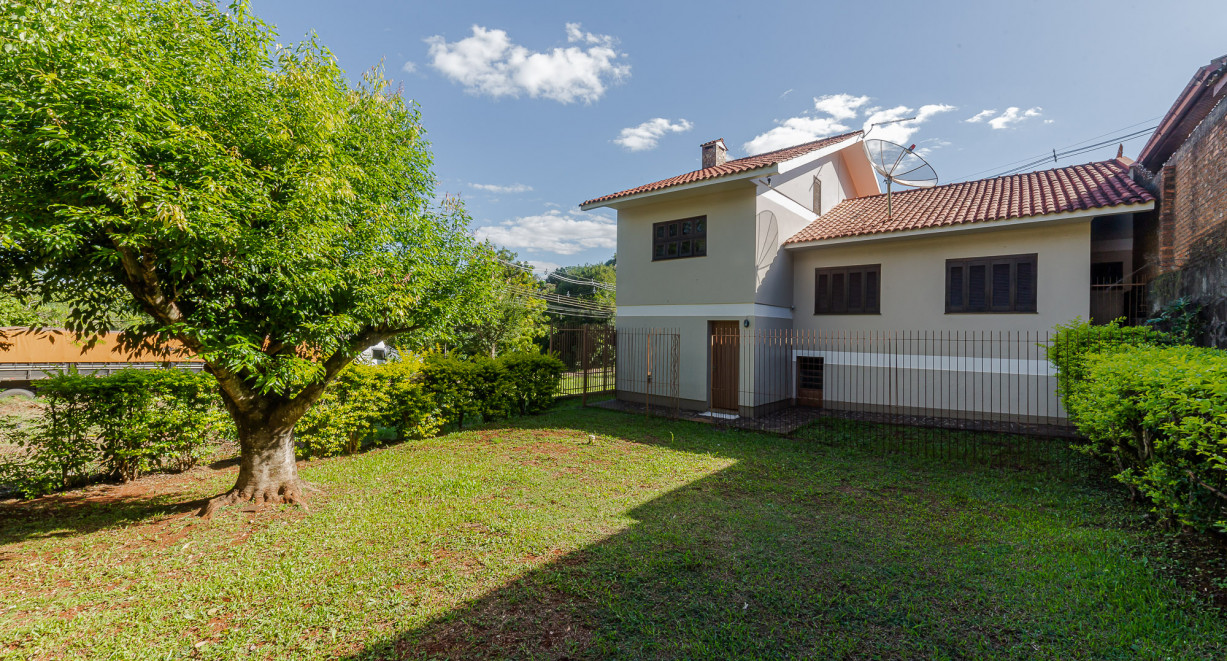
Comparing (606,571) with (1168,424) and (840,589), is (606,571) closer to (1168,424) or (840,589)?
(840,589)

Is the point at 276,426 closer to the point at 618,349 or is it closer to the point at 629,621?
the point at 629,621

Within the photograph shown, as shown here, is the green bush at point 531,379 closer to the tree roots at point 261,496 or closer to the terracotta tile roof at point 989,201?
the tree roots at point 261,496

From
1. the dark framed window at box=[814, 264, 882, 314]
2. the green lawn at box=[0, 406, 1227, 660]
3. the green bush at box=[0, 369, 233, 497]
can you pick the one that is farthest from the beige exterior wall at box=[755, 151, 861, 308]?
the green bush at box=[0, 369, 233, 497]

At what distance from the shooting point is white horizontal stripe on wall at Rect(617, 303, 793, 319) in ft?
37.3

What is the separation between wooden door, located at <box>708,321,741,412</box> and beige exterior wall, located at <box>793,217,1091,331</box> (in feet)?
7.15

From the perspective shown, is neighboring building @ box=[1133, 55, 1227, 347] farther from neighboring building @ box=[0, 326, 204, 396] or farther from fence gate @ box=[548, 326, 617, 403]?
neighboring building @ box=[0, 326, 204, 396]

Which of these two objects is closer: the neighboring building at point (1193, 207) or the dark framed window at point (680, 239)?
the neighboring building at point (1193, 207)

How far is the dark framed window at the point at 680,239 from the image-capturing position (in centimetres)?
1227

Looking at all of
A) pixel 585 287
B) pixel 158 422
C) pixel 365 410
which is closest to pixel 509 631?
pixel 365 410

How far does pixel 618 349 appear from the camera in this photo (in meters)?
13.7

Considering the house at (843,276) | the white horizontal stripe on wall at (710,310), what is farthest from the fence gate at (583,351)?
the white horizontal stripe on wall at (710,310)

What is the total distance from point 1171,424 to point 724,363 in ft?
28.8

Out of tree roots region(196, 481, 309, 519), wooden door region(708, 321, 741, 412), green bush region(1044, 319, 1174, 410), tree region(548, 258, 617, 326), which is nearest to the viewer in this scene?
tree roots region(196, 481, 309, 519)

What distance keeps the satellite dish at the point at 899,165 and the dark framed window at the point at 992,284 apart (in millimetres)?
2338
